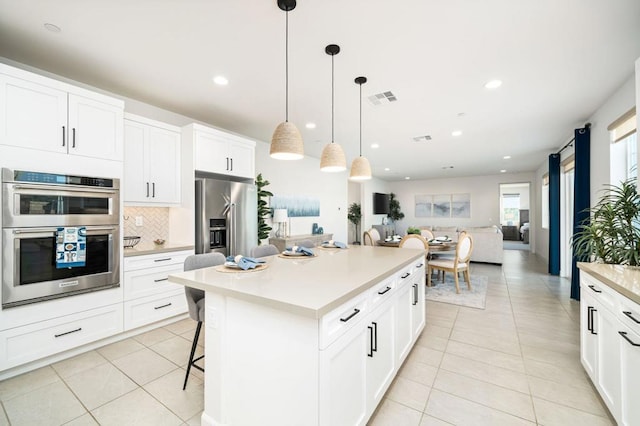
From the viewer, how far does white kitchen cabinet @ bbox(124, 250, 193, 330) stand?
2.88 m

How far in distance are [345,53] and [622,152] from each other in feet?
12.1

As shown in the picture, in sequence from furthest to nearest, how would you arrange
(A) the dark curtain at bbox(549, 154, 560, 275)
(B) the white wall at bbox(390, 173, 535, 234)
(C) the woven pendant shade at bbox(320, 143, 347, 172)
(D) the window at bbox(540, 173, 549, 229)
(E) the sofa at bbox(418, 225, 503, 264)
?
(B) the white wall at bbox(390, 173, 535, 234)
(D) the window at bbox(540, 173, 549, 229)
(E) the sofa at bbox(418, 225, 503, 264)
(A) the dark curtain at bbox(549, 154, 560, 275)
(C) the woven pendant shade at bbox(320, 143, 347, 172)

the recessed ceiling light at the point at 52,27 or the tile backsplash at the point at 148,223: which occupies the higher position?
the recessed ceiling light at the point at 52,27

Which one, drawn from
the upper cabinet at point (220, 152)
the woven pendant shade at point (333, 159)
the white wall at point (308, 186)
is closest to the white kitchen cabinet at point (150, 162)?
the upper cabinet at point (220, 152)

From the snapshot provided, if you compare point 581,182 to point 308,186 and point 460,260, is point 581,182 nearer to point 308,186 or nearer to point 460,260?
point 460,260

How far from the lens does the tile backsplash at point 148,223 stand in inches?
135

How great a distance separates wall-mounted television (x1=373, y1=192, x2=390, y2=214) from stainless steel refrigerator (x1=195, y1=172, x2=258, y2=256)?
23.1ft

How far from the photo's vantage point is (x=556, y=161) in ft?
19.6

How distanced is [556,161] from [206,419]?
772 cm

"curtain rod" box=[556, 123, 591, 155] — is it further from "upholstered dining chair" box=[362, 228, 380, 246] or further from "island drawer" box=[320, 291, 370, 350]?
"island drawer" box=[320, 291, 370, 350]

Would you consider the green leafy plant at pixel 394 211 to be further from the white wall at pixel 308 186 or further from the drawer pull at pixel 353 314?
the drawer pull at pixel 353 314

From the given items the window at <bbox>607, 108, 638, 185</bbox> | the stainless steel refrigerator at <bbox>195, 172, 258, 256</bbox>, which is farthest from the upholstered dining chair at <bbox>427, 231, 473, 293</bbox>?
the stainless steel refrigerator at <bbox>195, 172, 258, 256</bbox>

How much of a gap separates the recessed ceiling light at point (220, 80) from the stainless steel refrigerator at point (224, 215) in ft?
4.00

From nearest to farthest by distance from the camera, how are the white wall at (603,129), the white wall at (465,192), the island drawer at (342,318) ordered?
the island drawer at (342,318) < the white wall at (603,129) < the white wall at (465,192)
